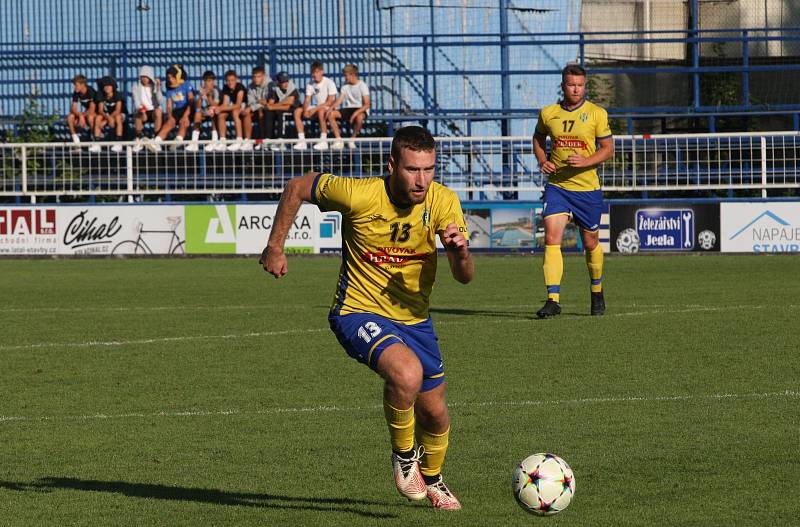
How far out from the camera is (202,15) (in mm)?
30062

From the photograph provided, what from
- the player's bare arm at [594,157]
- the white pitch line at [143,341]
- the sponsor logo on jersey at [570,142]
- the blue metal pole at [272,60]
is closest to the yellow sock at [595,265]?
the player's bare arm at [594,157]

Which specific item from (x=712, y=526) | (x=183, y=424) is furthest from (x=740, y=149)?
(x=712, y=526)

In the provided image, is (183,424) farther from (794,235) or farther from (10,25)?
(10,25)

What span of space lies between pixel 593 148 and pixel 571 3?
17504 millimetres

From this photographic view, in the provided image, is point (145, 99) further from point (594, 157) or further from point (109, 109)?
point (594, 157)

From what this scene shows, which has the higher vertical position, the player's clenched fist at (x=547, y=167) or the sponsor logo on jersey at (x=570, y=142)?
the sponsor logo on jersey at (x=570, y=142)

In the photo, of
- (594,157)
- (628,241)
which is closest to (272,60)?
(628,241)

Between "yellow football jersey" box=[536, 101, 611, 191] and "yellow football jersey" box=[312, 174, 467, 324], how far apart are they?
661 cm

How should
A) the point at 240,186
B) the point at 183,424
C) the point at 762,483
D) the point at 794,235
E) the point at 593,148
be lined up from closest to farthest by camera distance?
1. the point at 762,483
2. the point at 183,424
3. the point at 593,148
4. the point at 794,235
5. the point at 240,186

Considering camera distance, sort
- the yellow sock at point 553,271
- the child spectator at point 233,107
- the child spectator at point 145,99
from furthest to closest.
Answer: the child spectator at point 145,99 → the child spectator at point 233,107 → the yellow sock at point 553,271

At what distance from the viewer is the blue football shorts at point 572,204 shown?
1195 cm

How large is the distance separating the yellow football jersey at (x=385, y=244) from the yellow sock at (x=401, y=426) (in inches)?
18.4

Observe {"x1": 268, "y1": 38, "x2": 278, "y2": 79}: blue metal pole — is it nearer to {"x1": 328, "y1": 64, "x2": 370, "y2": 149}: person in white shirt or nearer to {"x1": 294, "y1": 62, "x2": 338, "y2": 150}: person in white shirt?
{"x1": 294, "y1": 62, "x2": 338, "y2": 150}: person in white shirt

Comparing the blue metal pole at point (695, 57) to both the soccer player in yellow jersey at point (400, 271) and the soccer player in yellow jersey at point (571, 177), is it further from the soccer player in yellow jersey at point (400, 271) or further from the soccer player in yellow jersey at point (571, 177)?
the soccer player in yellow jersey at point (400, 271)
